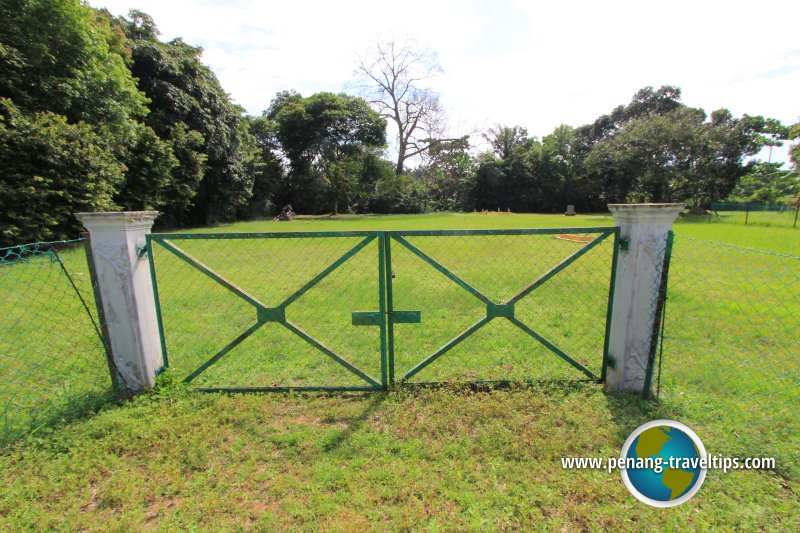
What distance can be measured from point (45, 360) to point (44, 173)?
944 centimetres

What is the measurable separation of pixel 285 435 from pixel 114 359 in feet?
5.77

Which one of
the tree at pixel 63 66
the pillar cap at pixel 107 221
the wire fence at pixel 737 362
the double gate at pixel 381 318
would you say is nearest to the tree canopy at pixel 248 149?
the tree at pixel 63 66

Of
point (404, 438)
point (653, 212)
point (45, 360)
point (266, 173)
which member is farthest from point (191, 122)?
point (653, 212)

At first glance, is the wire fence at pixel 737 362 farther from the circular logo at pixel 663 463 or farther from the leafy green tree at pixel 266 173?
the leafy green tree at pixel 266 173

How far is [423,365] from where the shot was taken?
131 inches

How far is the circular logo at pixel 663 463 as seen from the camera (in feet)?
6.98

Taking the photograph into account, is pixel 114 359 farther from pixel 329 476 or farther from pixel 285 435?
pixel 329 476

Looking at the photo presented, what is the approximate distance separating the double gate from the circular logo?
2.75ft

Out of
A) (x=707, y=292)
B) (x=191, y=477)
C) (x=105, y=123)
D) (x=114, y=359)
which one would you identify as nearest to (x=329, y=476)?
(x=191, y=477)

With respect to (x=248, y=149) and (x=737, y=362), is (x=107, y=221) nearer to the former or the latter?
(x=737, y=362)

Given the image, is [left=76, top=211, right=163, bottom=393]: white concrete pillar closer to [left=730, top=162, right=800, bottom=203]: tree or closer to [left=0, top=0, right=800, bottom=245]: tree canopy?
[left=0, top=0, right=800, bottom=245]: tree canopy

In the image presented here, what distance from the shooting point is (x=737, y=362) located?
355cm

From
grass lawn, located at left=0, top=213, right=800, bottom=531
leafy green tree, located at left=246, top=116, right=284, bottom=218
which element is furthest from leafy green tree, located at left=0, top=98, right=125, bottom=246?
leafy green tree, located at left=246, top=116, right=284, bottom=218

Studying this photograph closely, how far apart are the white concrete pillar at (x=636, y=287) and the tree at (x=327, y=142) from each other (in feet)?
95.7
